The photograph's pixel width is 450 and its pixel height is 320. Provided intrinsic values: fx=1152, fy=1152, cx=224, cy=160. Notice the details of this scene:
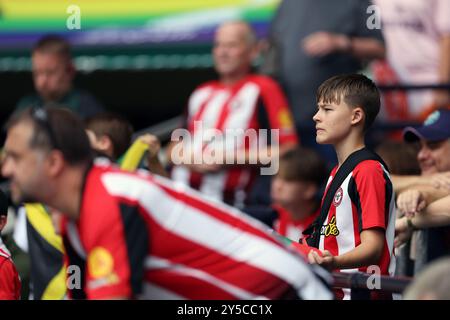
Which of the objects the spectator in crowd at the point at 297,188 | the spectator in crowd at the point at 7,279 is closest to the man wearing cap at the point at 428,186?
the spectator in crowd at the point at 297,188

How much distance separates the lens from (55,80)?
8727 millimetres

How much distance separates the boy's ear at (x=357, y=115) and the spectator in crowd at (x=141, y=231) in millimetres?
1153

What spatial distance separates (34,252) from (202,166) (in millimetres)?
2542

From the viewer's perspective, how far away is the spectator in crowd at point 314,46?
8578 millimetres

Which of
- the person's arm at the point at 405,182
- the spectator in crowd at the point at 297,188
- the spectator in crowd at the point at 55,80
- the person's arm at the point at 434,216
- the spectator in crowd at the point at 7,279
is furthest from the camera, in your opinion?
the spectator in crowd at the point at 55,80

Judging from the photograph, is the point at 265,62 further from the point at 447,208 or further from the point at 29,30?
the point at 447,208

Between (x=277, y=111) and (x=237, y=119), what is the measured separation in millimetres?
296

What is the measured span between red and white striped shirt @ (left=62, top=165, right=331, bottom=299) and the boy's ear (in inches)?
44.7

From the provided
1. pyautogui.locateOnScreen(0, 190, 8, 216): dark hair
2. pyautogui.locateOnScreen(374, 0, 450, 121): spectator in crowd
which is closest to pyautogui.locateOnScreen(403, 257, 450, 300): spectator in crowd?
pyautogui.locateOnScreen(0, 190, 8, 216): dark hair

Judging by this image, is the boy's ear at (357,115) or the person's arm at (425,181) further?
the person's arm at (425,181)

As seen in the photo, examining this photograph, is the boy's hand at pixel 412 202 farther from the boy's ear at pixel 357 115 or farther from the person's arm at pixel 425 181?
the boy's ear at pixel 357 115

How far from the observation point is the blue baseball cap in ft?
20.0

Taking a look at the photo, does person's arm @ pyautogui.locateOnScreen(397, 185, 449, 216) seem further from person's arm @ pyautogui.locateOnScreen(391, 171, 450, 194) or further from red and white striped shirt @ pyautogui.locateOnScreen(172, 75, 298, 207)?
red and white striped shirt @ pyautogui.locateOnScreen(172, 75, 298, 207)
